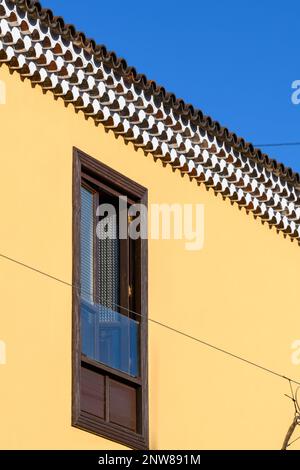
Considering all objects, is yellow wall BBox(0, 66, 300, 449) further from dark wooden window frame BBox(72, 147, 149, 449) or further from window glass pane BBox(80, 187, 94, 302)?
window glass pane BBox(80, 187, 94, 302)

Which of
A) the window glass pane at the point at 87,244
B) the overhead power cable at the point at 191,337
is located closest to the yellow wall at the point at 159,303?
the overhead power cable at the point at 191,337

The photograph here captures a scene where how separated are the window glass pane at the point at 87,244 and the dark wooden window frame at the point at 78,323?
17 centimetres

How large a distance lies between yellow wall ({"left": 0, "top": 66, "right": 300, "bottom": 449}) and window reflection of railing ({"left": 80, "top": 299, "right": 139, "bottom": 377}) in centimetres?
20

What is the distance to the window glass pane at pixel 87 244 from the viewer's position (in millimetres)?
12203

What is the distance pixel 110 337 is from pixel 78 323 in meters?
0.60

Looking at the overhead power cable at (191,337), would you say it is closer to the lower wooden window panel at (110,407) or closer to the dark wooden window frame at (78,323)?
the dark wooden window frame at (78,323)

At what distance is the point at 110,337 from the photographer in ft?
40.8

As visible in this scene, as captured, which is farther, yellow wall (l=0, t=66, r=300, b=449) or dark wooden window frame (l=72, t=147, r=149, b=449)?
dark wooden window frame (l=72, t=147, r=149, b=449)

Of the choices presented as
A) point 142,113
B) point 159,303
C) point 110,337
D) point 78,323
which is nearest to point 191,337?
point 159,303

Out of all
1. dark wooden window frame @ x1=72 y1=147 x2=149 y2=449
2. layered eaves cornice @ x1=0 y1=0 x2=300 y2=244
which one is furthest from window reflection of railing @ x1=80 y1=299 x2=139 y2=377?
layered eaves cornice @ x1=0 y1=0 x2=300 y2=244

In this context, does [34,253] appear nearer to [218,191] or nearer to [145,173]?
[145,173]

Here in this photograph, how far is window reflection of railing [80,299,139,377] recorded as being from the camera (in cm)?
1213

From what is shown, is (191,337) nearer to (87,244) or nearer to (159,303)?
Result: (159,303)

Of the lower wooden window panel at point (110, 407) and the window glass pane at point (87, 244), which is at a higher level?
the window glass pane at point (87, 244)
